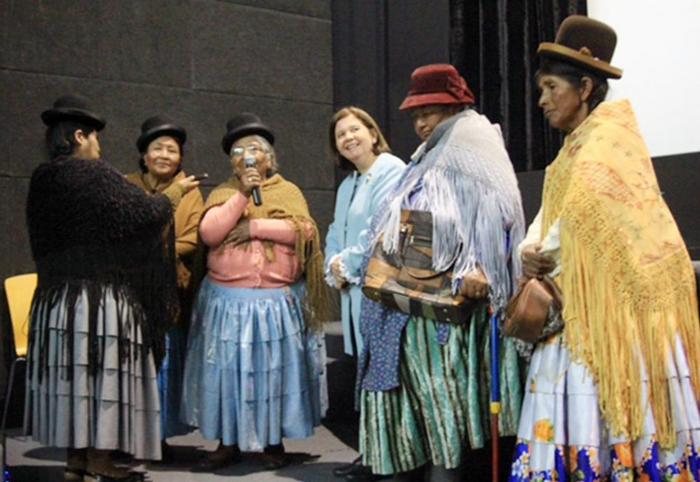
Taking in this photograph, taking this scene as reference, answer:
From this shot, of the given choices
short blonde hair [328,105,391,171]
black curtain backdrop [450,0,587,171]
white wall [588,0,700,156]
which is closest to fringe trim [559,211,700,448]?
short blonde hair [328,105,391,171]

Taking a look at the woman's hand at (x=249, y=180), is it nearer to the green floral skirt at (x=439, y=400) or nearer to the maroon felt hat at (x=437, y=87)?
the maroon felt hat at (x=437, y=87)

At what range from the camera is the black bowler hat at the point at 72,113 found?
10.6 ft

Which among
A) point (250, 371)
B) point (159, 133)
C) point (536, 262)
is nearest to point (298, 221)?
point (250, 371)

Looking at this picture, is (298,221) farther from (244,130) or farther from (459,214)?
(459,214)

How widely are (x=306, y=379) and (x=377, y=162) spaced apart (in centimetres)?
88

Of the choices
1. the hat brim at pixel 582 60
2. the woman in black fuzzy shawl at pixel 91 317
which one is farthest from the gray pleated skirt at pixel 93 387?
the hat brim at pixel 582 60

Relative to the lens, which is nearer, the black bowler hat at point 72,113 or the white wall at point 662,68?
the black bowler hat at point 72,113

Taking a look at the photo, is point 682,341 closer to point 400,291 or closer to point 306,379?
point 400,291

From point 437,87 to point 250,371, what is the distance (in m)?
1.30

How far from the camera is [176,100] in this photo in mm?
5016

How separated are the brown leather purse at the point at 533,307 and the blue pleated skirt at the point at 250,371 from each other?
4.45 feet

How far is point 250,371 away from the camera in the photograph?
3.51 metres

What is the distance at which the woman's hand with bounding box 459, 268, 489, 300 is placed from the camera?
2721 mm

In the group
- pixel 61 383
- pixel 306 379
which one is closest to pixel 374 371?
pixel 306 379
